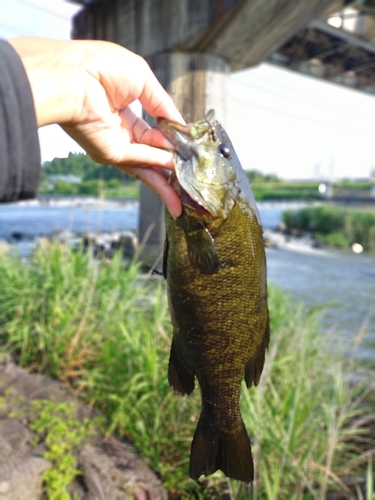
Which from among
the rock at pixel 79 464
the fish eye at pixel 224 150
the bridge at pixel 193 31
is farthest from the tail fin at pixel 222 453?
the bridge at pixel 193 31

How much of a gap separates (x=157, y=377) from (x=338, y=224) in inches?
818

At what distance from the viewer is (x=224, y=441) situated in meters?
1.34

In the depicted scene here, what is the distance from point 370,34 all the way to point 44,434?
23.4 ft

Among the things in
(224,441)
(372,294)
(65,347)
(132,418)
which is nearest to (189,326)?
(224,441)

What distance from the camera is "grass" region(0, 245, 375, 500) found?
8.62 feet

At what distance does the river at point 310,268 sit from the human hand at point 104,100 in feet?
9.23

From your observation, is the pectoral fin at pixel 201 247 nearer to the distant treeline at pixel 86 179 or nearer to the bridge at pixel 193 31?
the distant treeline at pixel 86 179

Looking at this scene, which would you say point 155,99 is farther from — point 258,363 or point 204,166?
point 258,363

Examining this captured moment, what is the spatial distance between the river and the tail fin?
9.50ft

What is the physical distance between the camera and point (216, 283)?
130 centimetres

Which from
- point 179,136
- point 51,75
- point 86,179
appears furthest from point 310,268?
point 51,75

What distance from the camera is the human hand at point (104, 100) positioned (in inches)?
42.3

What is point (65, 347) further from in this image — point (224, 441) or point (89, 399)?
point (224, 441)

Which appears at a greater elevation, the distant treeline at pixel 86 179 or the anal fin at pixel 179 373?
the distant treeline at pixel 86 179
